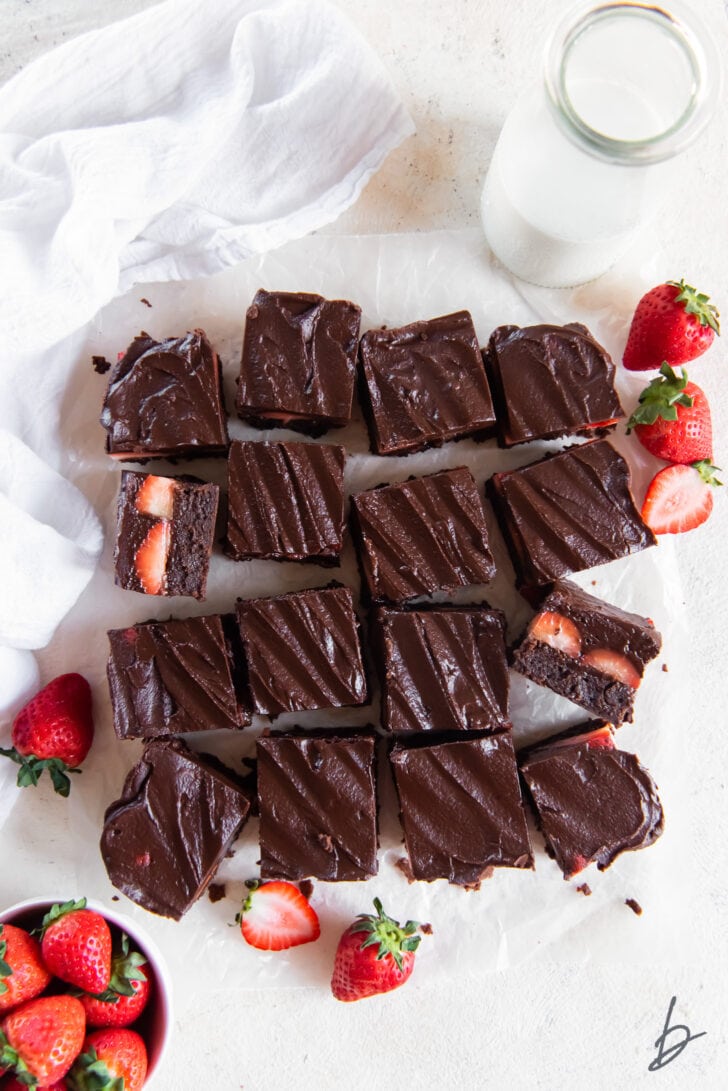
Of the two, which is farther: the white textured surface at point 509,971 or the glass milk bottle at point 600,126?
the white textured surface at point 509,971

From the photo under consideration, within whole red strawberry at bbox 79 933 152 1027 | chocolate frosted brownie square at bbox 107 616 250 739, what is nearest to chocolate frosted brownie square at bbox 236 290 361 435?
chocolate frosted brownie square at bbox 107 616 250 739

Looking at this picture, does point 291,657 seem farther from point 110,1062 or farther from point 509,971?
point 509,971

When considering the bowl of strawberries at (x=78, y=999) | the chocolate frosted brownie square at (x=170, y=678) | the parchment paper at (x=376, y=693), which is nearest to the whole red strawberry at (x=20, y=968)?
the bowl of strawberries at (x=78, y=999)

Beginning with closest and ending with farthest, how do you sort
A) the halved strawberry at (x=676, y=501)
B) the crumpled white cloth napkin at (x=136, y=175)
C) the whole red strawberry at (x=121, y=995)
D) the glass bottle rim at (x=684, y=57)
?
the glass bottle rim at (x=684, y=57) < the whole red strawberry at (x=121, y=995) < the crumpled white cloth napkin at (x=136, y=175) < the halved strawberry at (x=676, y=501)

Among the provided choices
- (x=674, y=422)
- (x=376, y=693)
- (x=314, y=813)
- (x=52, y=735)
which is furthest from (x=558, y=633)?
(x=52, y=735)

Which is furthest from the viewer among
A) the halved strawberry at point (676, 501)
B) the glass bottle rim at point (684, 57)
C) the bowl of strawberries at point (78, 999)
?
the halved strawberry at point (676, 501)

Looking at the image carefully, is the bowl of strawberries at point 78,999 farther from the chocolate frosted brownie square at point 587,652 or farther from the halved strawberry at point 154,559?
the chocolate frosted brownie square at point 587,652

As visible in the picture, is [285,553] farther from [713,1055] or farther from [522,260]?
[713,1055]

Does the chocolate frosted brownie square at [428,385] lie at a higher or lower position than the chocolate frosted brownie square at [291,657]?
higher
